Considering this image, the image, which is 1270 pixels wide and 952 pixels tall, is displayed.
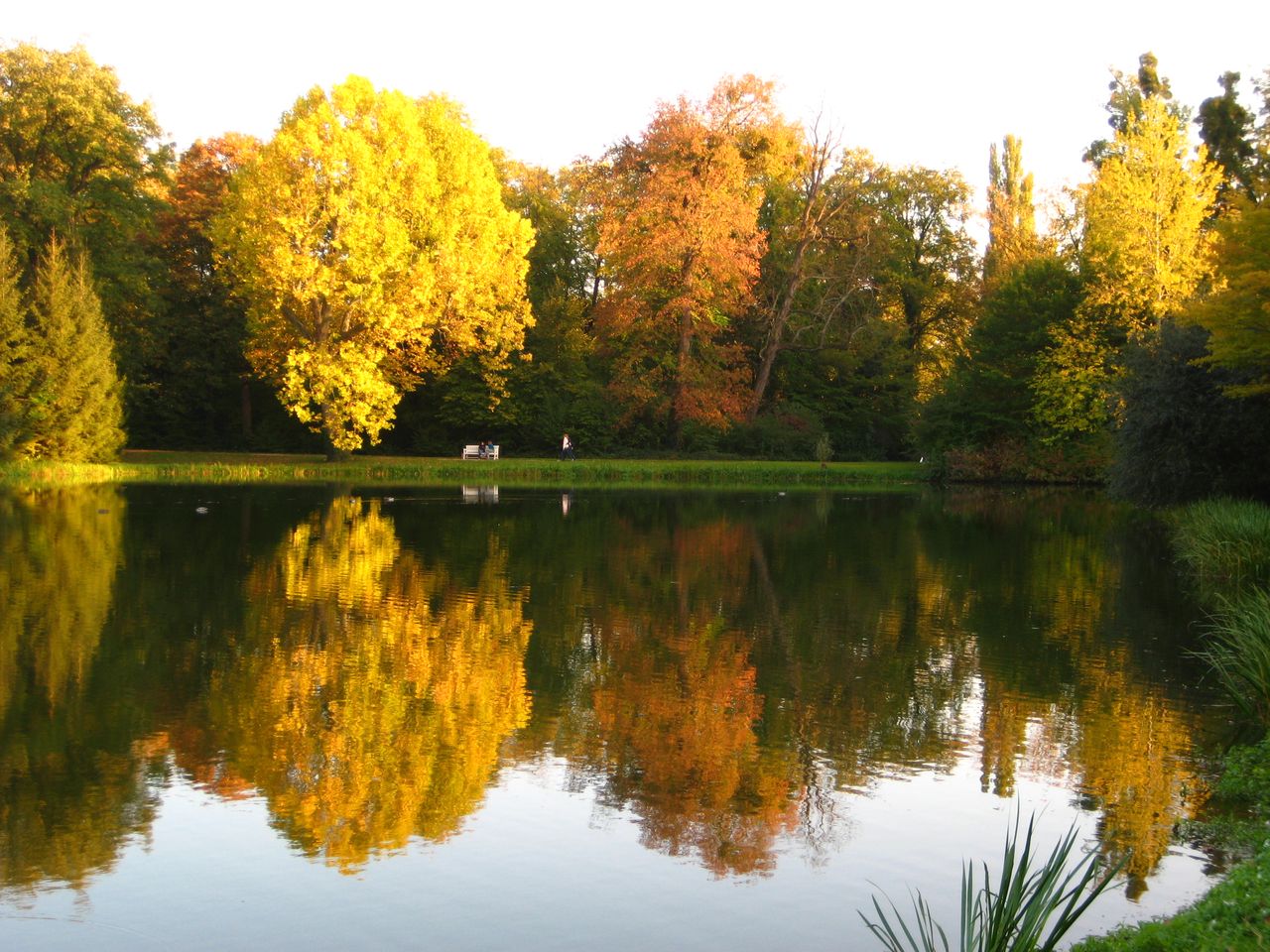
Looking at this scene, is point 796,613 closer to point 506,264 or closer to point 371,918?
point 371,918

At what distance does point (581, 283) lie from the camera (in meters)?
61.7

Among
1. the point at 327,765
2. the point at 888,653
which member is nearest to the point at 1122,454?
the point at 888,653

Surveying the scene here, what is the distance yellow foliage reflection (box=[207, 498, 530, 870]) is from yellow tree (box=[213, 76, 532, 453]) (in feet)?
83.1

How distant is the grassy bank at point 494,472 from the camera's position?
139 ft

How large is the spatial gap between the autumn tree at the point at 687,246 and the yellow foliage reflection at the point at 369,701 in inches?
1272

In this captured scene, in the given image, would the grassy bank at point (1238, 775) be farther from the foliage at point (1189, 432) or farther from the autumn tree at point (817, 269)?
the autumn tree at point (817, 269)

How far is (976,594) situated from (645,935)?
13217mm

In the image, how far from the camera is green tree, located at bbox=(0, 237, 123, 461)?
38031 millimetres

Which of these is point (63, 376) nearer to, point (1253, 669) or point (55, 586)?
point (55, 586)

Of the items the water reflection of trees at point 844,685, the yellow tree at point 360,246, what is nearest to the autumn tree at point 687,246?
the yellow tree at point 360,246

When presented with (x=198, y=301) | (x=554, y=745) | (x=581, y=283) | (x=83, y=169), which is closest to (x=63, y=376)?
(x=83, y=169)

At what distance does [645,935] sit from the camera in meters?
6.07

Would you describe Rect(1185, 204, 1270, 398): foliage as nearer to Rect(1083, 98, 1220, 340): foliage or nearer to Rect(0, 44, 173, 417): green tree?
Rect(1083, 98, 1220, 340): foliage

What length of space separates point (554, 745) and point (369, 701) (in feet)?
6.71
